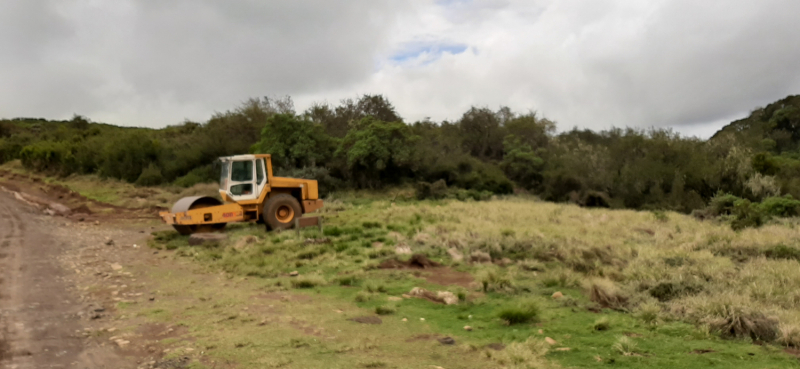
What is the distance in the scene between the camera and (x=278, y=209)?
14617mm

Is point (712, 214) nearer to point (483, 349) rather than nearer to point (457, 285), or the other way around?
point (457, 285)

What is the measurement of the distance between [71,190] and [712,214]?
89.0 feet

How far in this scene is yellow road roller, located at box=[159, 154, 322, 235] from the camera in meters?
13.6

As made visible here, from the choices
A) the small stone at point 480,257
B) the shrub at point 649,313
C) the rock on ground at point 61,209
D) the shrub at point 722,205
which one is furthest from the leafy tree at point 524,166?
the shrub at point 649,313

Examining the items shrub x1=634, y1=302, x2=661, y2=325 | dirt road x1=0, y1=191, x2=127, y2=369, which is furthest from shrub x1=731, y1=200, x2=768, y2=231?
dirt road x1=0, y1=191, x2=127, y2=369

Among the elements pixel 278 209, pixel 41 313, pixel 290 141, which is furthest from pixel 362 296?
pixel 290 141

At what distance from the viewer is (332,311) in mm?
7031

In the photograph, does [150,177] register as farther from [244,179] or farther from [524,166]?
[524,166]

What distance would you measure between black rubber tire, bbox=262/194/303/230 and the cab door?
507mm

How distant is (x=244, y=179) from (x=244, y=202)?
646 mm

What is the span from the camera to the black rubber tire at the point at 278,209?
14.2 meters

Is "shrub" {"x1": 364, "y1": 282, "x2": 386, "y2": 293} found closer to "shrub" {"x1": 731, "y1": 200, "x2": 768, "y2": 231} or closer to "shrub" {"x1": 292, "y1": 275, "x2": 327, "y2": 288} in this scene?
"shrub" {"x1": 292, "y1": 275, "x2": 327, "y2": 288}

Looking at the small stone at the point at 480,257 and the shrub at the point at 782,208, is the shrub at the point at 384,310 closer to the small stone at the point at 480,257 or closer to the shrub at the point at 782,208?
the small stone at the point at 480,257

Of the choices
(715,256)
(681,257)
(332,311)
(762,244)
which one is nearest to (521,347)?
(332,311)
